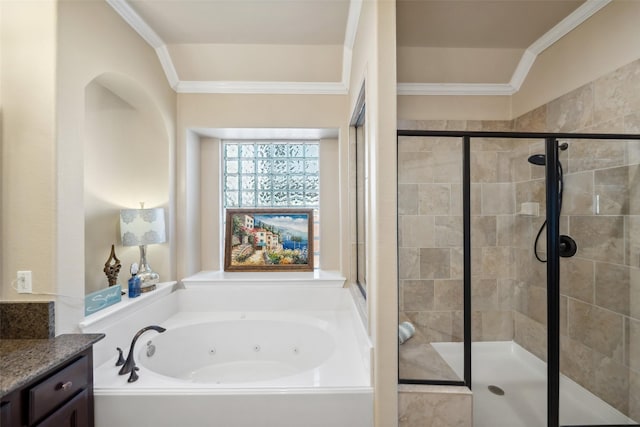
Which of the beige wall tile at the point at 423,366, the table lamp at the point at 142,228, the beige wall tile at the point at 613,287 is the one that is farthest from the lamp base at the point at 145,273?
the beige wall tile at the point at 613,287

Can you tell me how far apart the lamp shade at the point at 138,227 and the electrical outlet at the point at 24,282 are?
0.66 m

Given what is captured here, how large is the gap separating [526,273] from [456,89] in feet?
5.51

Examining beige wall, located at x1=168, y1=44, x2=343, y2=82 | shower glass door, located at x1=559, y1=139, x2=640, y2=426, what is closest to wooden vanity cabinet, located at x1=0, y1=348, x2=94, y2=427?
beige wall, located at x1=168, y1=44, x2=343, y2=82

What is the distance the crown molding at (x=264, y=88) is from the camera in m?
2.47

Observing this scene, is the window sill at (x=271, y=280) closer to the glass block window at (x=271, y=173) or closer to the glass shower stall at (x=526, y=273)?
the glass shower stall at (x=526, y=273)

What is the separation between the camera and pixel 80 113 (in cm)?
154

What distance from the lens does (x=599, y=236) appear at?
180 cm

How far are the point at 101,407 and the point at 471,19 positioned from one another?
10.9 feet

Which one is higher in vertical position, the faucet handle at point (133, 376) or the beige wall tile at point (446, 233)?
the beige wall tile at point (446, 233)

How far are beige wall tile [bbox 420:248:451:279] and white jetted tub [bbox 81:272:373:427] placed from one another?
0.72 metres

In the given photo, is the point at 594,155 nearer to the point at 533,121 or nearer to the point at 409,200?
the point at 533,121

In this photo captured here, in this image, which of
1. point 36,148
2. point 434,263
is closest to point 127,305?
point 36,148

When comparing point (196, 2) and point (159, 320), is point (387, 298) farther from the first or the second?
point (196, 2)

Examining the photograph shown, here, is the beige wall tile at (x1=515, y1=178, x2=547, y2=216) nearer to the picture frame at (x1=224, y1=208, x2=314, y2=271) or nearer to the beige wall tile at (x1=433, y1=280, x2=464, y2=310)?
the beige wall tile at (x1=433, y1=280, x2=464, y2=310)
